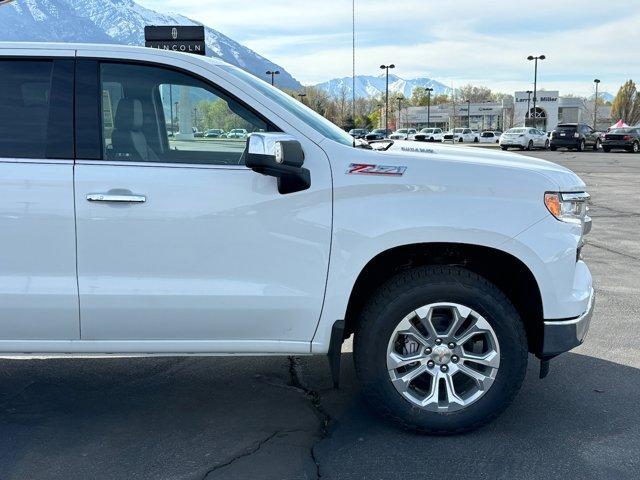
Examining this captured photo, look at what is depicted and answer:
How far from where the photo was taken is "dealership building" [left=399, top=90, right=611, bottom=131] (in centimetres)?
8744

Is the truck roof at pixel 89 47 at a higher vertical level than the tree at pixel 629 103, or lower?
lower

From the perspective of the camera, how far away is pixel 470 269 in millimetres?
3615

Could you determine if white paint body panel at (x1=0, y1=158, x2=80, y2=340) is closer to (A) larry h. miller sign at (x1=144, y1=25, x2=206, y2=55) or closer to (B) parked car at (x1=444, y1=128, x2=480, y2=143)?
(A) larry h. miller sign at (x1=144, y1=25, x2=206, y2=55)

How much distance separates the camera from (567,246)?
3.33 meters

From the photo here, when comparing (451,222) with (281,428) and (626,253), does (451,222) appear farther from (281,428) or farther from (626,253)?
(626,253)

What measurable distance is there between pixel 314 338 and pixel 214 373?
1.37 m

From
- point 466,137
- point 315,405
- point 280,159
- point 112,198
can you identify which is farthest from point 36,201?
point 466,137

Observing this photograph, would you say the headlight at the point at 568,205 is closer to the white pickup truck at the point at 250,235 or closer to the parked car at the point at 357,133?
the white pickup truck at the point at 250,235

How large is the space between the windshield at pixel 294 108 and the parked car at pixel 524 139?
4019 cm

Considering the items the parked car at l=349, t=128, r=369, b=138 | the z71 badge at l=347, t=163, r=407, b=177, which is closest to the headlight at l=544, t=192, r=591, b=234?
the z71 badge at l=347, t=163, r=407, b=177

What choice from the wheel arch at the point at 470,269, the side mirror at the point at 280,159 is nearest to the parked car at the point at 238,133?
the side mirror at the point at 280,159

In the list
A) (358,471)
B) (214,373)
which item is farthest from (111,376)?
(358,471)

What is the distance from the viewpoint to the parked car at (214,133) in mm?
3447

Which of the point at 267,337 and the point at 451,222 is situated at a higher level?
the point at 451,222
